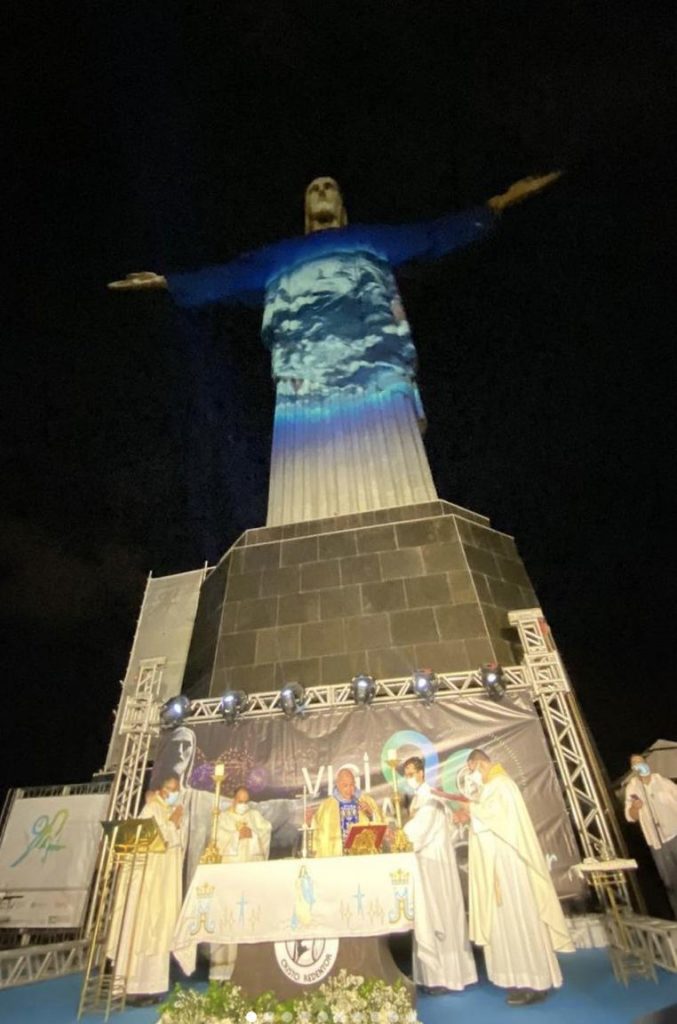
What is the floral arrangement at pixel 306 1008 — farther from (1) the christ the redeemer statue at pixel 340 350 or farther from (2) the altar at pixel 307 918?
(1) the christ the redeemer statue at pixel 340 350

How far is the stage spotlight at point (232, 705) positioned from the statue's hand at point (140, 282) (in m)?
12.9

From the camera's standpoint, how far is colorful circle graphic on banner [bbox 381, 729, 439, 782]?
6.66 metres

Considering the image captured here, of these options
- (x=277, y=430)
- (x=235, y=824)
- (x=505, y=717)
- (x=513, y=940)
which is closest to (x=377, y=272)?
(x=277, y=430)

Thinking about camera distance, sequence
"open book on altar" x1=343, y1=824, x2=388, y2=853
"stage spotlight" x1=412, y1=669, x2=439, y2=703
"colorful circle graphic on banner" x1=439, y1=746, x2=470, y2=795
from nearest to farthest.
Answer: "open book on altar" x1=343, y1=824, x2=388, y2=853 → "colorful circle graphic on banner" x1=439, y1=746, x2=470, y2=795 → "stage spotlight" x1=412, y1=669, x2=439, y2=703

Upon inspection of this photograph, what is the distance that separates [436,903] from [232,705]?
3209 mm

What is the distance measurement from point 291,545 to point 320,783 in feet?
13.7

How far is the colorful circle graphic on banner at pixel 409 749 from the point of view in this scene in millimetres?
6660

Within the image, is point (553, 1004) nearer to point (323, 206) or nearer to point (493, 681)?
point (493, 681)

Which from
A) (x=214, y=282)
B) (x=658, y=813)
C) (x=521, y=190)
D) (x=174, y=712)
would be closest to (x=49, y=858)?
(x=174, y=712)

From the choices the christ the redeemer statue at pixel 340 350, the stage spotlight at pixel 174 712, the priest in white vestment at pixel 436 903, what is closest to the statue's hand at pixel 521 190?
the christ the redeemer statue at pixel 340 350

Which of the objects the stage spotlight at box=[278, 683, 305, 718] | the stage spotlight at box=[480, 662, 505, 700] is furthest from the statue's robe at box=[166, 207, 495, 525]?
the stage spotlight at box=[480, 662, 505, 700]

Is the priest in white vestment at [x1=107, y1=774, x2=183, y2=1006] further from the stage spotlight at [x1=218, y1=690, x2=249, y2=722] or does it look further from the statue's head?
the statue's head

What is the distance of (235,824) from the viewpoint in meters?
6.08

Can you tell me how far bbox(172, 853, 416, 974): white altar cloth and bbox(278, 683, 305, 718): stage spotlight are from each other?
2.59m
